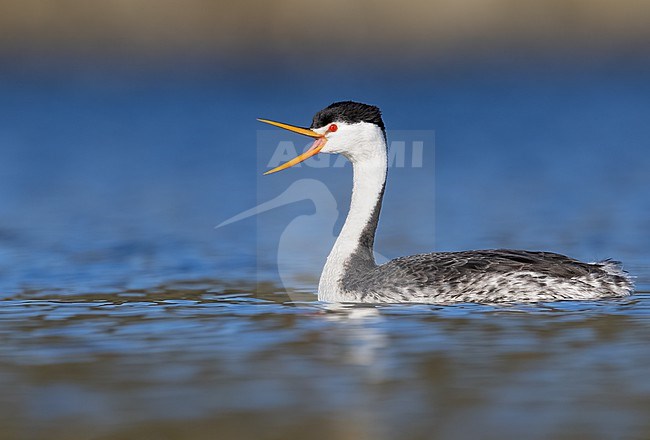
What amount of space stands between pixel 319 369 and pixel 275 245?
7158 mm

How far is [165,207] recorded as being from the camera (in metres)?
20.0

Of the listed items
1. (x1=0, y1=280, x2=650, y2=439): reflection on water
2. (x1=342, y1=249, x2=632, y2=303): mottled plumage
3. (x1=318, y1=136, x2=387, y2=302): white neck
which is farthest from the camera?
(x1=318, y1=136, x2=387, y2=302): white neck

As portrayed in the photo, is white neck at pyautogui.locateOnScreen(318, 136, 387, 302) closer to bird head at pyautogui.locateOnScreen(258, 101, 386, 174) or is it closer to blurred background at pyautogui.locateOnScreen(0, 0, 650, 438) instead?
bird head at pyautogui.locateOnScreen(258, 101, 386, 174)

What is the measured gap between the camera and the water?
785 cm

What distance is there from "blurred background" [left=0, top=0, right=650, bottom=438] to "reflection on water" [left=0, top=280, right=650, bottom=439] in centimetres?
3

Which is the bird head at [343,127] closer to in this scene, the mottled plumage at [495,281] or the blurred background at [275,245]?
the mottled plumage at [495,281]

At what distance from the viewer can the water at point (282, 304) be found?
7.85 metres

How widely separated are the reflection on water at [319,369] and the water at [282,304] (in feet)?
0.07

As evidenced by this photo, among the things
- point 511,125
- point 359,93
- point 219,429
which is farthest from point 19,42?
point 219,429

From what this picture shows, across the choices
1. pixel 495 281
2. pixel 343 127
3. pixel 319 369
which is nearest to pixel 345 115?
pixel 343 127

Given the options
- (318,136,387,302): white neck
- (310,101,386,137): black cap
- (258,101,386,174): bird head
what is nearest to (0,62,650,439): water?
(318,136,387,302): white neck

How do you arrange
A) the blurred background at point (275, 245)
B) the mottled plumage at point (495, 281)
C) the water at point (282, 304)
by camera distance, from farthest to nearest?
the mottled plumage at point (495, 281) < the blurred background at point (275, 245) < the water at point (282, 304)

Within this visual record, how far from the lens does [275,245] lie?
16109mm

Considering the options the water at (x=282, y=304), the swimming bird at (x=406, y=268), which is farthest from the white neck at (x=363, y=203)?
the water at (x=282, y=304)
